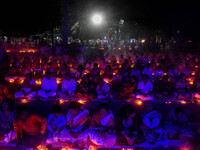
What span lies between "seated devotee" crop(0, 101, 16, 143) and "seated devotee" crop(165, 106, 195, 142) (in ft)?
12.1

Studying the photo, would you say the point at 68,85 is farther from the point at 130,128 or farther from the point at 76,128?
the point at 130,128

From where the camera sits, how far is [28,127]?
4496 mm

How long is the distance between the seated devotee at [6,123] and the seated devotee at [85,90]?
1965mm

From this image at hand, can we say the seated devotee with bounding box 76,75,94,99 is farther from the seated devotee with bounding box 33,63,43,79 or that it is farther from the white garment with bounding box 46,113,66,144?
the seated devotee with bounding box 33,63,43,79

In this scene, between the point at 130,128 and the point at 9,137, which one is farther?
the point at 130,128

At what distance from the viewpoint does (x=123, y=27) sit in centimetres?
3828

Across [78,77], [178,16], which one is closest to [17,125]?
[78,77]

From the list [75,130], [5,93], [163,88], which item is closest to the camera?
[75,130]

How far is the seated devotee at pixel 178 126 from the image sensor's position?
4.39 meters

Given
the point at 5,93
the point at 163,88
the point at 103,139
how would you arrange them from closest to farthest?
1. the point at 103,139
2. the point at 5,93
3. the point at 163,88

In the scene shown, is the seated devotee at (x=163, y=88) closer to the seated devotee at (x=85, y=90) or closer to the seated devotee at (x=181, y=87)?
the seated devotee at (x=181, y=87)

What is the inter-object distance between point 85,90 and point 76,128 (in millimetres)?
1822

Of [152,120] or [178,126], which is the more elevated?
[152,120]

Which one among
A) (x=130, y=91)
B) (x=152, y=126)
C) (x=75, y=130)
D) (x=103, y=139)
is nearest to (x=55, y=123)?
(x=75, y=130)
